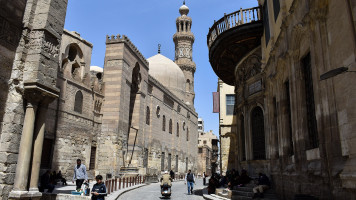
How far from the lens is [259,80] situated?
1096 centimetres

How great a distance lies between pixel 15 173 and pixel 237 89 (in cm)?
998

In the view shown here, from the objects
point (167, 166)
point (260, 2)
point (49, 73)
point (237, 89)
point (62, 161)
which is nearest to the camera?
point (49, 73)

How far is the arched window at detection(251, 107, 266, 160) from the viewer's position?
10824mm

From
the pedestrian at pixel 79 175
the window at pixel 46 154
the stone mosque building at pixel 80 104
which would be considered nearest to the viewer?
the stone mosque building at pixel 80 104

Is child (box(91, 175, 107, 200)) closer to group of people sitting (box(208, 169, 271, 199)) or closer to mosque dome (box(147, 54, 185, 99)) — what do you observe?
group of people sitting (box(208, 169, 271, 199))

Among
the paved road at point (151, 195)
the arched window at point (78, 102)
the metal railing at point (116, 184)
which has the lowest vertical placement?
the paved road at point (151, 195)

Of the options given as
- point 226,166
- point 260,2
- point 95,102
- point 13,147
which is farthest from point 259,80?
point 95,102

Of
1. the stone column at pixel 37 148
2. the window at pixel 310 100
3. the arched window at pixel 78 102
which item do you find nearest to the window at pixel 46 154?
the arched window at pixel 78 102

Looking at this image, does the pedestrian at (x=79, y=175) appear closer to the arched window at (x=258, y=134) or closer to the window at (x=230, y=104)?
the arched window at (x=258, y=134)

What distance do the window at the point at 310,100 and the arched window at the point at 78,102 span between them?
1489 cm

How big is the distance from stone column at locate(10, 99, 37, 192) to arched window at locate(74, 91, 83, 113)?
11.9 meters

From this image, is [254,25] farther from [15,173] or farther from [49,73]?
[15,173]

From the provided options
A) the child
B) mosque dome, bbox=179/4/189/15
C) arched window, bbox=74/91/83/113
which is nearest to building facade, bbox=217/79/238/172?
arched window, bbox=74/91/83/113

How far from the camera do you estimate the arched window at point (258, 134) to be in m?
10.8
